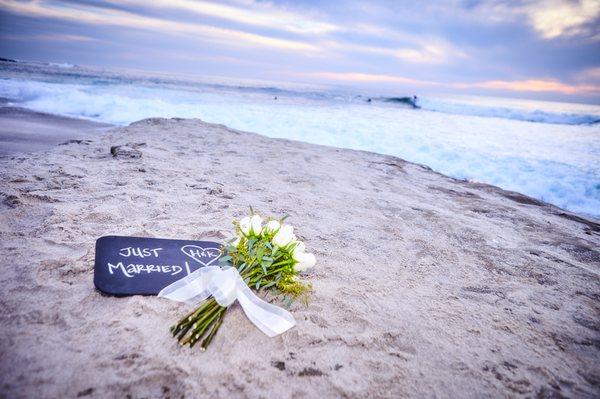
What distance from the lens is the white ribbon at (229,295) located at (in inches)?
64.2

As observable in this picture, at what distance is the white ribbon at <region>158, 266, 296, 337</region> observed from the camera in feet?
5.35

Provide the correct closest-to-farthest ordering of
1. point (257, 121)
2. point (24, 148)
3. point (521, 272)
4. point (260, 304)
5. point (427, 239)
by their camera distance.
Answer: point (260, 304) < point (521, 272) < point (427, 239) < point (24, 148) < point (257, 121)

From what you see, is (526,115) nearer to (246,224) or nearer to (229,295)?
(246,224)

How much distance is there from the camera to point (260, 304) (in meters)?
1.70

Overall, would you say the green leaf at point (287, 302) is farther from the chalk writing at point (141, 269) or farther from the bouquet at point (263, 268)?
the chalk writing at point (141, 269)

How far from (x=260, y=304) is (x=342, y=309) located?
1.62ft

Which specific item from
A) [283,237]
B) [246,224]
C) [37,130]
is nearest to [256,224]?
[246,224]

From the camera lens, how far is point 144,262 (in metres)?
1.92

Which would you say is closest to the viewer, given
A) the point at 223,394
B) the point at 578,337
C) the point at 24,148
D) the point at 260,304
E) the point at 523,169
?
the point at 223,394

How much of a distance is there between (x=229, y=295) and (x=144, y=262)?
24.9 inches

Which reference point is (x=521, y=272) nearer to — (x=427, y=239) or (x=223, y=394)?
(x=427, y=239)

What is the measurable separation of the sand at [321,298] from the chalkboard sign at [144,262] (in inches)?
3.5

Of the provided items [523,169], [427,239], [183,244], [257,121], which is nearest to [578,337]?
[427,239]

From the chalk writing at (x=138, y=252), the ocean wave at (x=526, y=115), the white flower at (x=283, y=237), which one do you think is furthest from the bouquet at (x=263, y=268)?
the ocean wave at (x=526, y=115)
